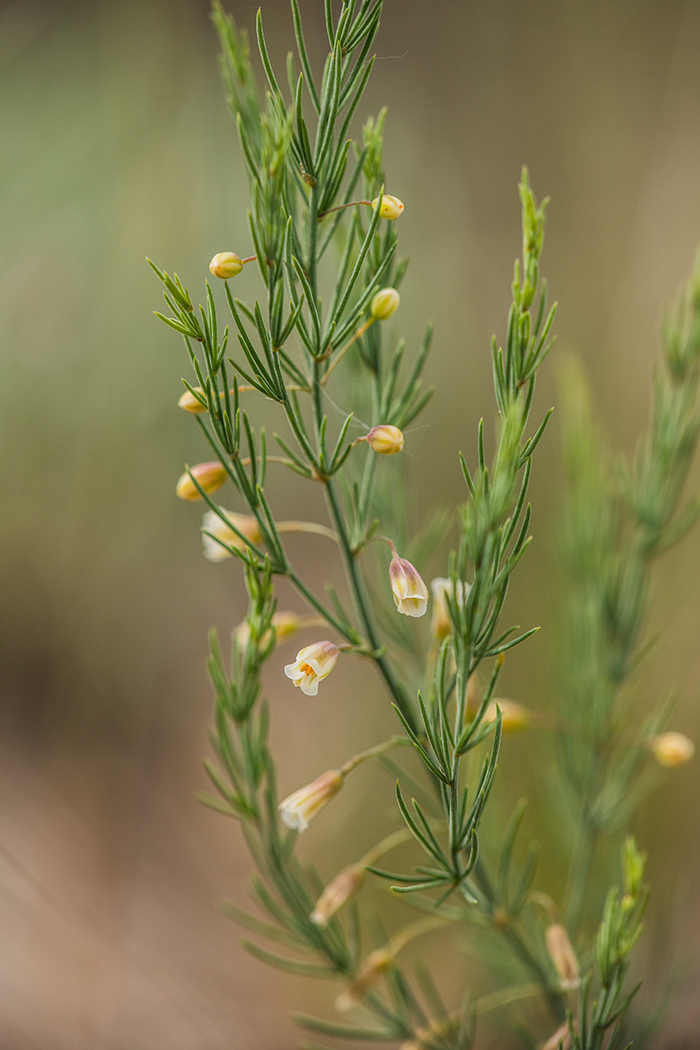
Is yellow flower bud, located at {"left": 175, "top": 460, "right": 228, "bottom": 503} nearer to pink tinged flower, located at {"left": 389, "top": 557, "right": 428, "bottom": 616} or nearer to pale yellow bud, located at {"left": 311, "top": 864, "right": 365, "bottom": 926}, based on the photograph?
→ pink tinged flower, located at {"left": 389, "top": 557, "right": 428, "bottom": 616}

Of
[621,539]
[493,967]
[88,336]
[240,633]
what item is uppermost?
[88,336]

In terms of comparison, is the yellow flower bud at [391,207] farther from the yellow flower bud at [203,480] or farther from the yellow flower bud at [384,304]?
the yellow flower bud at [203,480]

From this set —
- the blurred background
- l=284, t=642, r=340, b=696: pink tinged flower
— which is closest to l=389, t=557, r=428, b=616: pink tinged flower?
l=284, t=642, r=340, b=696: pink tinged flower

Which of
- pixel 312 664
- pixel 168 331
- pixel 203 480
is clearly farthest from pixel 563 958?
pixel 168 331

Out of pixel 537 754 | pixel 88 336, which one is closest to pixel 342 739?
pixel 537 754

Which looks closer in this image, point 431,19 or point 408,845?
point 408,845

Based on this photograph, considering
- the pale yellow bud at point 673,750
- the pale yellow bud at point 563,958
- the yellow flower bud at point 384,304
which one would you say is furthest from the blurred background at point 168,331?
the yellow flower bud at point 384,304

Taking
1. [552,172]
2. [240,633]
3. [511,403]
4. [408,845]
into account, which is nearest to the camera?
[511,403]

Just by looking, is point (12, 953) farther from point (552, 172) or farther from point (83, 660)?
point (552, 172)
